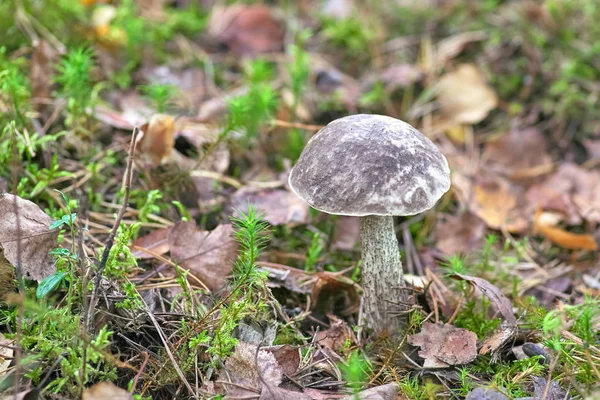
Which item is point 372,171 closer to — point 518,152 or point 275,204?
point 275,204

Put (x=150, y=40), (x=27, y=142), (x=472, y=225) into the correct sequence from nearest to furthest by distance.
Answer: (x=27, y=142) < (x=472, y=225) < (x=150, y=40)

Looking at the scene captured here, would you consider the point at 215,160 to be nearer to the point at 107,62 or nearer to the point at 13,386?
the point at 107,62

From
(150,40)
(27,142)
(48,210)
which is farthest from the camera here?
(150,40)

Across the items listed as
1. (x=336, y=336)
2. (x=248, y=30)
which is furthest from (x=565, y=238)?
(x=248, y=30)

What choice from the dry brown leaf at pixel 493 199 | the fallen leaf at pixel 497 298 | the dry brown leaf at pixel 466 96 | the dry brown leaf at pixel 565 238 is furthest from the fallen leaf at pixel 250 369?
the dry brown leaf at pixel 466 96

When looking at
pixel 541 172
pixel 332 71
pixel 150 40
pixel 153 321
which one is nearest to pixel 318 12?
pixel 332 71

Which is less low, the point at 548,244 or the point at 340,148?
the point at 340,148

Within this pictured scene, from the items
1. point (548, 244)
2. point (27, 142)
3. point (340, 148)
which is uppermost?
point (340, 148)
